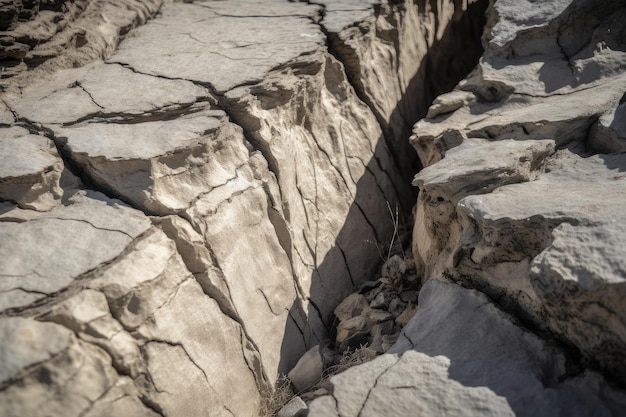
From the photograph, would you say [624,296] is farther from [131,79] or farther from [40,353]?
[131,79]

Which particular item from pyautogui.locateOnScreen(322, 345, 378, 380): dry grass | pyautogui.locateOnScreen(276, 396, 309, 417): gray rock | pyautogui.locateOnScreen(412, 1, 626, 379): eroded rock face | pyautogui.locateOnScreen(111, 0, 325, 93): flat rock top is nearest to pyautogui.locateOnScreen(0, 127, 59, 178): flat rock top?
pyautogui.locateOnScreen(111, 0, 325, 93): flat rock top

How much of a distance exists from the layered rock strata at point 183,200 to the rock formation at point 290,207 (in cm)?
1

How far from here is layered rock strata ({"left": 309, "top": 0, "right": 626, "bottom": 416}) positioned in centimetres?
155

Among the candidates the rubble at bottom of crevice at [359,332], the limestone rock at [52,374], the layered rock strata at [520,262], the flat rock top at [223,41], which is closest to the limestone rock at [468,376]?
Result: the layered rock strata at [520,262]

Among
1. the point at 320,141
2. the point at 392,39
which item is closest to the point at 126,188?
the point at 320,141

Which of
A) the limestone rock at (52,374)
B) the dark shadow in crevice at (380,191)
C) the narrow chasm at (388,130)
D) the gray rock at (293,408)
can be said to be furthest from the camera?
the dark shadow in crevice at (380,191)

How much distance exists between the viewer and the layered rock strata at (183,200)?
1.67m

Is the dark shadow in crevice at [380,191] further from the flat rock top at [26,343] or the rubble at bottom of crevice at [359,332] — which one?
the flat rock top at [26,343]

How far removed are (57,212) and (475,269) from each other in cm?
181

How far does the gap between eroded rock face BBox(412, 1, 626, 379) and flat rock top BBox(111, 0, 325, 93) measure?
3.46ft

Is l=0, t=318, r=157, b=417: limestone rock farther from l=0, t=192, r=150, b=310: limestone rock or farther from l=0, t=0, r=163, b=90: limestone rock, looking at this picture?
l=0, t=0, r=163, b=90: limestone rock

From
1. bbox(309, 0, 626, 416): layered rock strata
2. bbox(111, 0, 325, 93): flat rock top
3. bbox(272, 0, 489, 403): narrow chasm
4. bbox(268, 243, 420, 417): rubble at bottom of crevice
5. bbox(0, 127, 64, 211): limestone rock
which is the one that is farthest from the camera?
bbox(111, 0, 325, 93): flat rock top

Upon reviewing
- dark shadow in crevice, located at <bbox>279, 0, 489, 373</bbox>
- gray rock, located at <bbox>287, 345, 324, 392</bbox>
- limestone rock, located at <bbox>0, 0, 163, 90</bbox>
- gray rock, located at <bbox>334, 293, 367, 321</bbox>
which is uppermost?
limestone rock, located at <bbox>0, 0, 163, 90</bbox>

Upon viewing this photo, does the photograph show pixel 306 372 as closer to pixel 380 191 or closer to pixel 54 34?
pixel 380 191
